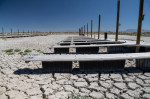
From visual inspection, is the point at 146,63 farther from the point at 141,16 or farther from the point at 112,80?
the point at 141,16

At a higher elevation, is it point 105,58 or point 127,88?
point 105,58

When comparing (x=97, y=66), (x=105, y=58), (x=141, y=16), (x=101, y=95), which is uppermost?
(x=141, y=16)

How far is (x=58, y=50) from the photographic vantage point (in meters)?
6.66

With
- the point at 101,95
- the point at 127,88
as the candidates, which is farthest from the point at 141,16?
the point at 101,95

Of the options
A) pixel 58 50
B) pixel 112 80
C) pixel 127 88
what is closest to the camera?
pixel 127 88

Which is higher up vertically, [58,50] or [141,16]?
[141,16]

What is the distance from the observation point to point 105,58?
10.6ft

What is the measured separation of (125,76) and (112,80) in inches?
19.8

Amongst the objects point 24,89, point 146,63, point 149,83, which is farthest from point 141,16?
point 24,89

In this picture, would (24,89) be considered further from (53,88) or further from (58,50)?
(58,50)

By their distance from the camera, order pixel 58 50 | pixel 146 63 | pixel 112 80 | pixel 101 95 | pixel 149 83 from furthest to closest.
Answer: pixel 58 50, pixel 146 63, pixel 112 80, pixel 149 83, pixel 101 95

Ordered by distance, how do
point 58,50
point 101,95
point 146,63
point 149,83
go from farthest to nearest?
point 58,50, point 146,63, point 149,83, point 101,95

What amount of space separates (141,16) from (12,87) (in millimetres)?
5782

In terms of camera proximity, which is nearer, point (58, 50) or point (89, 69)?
point (89, 69)
